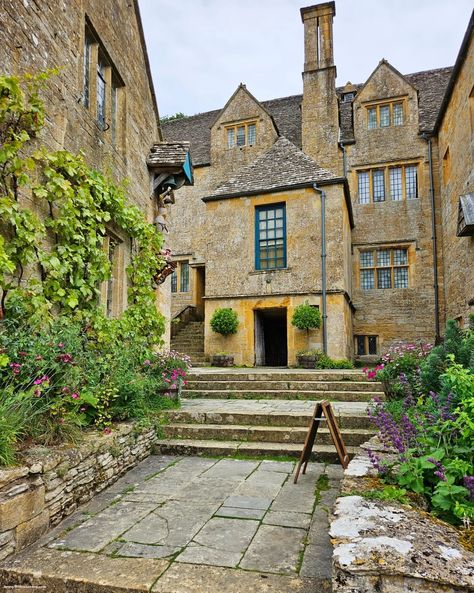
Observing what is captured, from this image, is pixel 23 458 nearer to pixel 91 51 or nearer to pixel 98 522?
pixel 98 522

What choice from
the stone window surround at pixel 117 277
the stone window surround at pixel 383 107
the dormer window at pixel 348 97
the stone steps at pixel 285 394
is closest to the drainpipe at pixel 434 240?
the stone window surround at pixel 383 107

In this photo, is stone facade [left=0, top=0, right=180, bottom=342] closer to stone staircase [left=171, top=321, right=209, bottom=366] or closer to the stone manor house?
stone staircase [left=171, top=321, right=209, bottom=366]

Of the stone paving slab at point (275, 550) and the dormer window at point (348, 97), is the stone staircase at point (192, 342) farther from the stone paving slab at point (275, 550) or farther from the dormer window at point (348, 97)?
the dormer window at point (348, 97)

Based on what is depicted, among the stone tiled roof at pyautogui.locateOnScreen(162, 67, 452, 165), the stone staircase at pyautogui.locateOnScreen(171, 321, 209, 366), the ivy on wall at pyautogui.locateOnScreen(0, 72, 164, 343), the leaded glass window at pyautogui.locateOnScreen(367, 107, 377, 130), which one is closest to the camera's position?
the ivy on wall at pyautogui.locateOnScreen(0, 72, 164, 343)

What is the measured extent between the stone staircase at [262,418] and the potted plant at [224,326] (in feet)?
15.7

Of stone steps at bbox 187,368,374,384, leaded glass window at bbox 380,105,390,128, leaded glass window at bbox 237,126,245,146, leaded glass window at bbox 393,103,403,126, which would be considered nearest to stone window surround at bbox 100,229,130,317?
stone steps at bbox 187,368,374,384

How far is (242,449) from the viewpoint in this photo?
5.47m

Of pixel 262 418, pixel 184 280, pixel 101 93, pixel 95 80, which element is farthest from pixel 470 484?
pixel 184 280

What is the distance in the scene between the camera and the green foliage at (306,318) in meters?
13.1

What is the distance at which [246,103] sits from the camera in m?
19.6

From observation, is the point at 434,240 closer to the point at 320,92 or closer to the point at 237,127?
the point at 320,92

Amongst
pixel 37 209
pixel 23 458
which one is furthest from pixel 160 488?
pixel 37 209

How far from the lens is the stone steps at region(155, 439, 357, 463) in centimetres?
523

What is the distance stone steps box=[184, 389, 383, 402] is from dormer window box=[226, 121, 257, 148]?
14.2m
